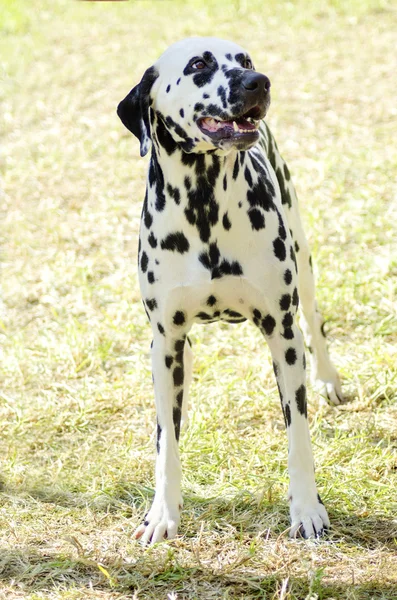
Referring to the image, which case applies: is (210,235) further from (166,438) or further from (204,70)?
(166,438)

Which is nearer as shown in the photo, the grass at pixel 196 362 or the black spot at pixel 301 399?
the grass at pixel 196 362

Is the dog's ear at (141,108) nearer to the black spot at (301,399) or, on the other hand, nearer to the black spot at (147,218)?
the black spot at (147,218)

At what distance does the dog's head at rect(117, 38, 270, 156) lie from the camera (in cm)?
326

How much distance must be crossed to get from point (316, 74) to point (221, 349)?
5.13 metres

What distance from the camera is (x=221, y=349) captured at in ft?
17.7

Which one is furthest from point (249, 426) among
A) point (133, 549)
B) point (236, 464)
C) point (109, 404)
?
point (133, 549)

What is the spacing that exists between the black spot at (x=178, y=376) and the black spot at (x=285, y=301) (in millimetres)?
505

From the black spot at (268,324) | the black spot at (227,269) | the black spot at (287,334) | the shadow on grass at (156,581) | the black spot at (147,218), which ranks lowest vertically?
the shadow on grass at (156,581)

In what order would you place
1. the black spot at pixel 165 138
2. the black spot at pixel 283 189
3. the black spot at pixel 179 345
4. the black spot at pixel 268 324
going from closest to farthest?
the black spot at pixel 165 138, the black spot at pixel 268 324, the black spot at pixel 179 345, the black spot at pixel 283 189

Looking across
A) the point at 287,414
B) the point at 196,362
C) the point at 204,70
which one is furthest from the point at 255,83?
the point at 196,362

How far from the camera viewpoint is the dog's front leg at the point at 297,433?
144 inches

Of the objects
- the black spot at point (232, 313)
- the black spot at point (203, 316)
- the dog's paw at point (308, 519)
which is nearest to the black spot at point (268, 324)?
the black spot at point (232, 313)

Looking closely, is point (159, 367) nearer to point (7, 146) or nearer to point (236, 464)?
point (236, 464)

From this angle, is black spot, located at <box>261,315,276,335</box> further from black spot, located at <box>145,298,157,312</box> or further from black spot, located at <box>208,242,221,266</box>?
black spot, located at <box>145,298,157,312</box>
